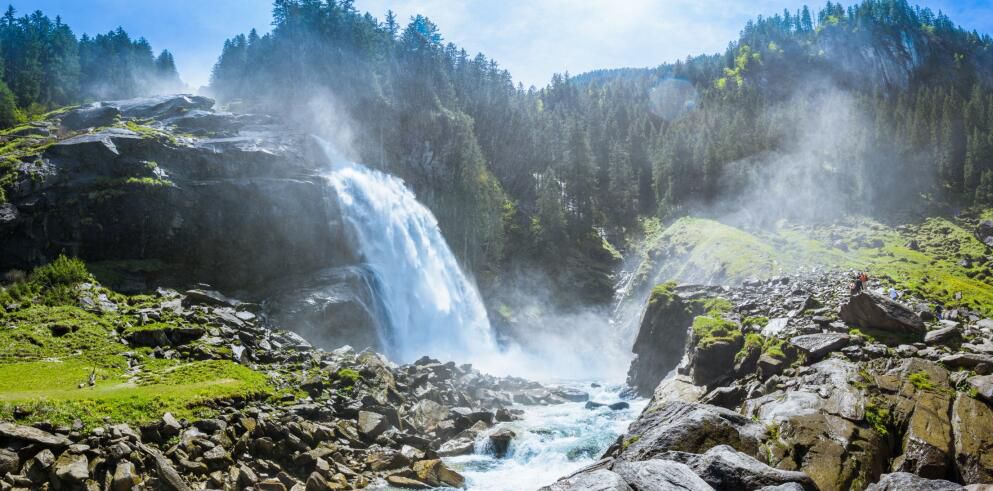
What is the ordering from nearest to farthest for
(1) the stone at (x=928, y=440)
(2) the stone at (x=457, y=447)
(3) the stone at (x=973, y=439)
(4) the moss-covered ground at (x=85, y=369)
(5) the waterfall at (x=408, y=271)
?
(3) the stone at (x=973, y=439), (1) the stone at (x=928, y=440), (4) the moss-covered ground at (x=85, y=369), (2) the stone at (x=457, y=447), (5) the waterfall at (x=408, y=271)

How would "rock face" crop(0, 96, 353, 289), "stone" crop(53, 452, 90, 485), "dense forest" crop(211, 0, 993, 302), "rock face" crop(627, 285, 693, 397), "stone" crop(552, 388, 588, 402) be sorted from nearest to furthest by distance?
"stone" crop(53, 452, 90, 485), "rock face" crop(627, 285, 693, 397), "stone" crop(552, 388, 588, 402), "rock face" crop(0, 96, 353, 289), "dense forest" crop(211, 0, 993, 302)

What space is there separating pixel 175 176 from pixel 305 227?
1063 centimetres

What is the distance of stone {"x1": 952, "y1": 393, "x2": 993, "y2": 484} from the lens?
1225cm

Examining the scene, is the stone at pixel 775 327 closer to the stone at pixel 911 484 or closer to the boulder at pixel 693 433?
the boulder at pixel 693 433

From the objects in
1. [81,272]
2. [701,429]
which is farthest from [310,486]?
[81,272]

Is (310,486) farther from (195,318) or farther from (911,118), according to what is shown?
(911,118)

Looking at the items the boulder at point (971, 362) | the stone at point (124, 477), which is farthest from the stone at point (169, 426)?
the boulder at point (971, 362)

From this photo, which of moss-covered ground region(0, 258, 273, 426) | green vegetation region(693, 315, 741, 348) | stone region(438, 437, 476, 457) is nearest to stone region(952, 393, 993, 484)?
green vegetation region(693, 315, 741, 348)

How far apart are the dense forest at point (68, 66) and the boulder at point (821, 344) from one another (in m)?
85.1

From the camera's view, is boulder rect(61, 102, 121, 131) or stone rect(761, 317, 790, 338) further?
boulder rect(61, 102, 121, 131)

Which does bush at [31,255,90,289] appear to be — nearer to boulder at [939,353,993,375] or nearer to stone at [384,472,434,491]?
stone at [384,472,434,491]

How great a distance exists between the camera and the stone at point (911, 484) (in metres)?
9.70

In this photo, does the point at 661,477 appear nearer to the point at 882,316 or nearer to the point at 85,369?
the point at 882,316

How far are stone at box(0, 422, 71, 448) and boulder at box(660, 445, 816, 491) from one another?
16.5 meters
